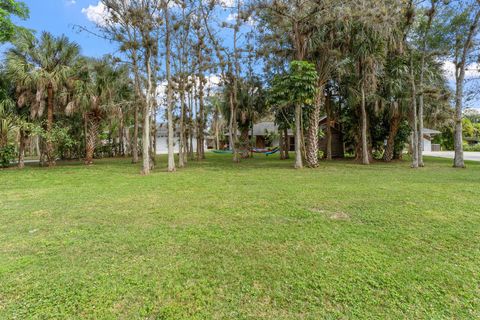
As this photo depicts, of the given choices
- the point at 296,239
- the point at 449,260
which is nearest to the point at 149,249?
the point at 296,239

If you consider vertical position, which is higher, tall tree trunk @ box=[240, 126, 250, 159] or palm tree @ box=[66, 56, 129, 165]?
palm tree @ box=[66, 56, 129, 165]

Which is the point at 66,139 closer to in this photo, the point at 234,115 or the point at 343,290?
the point at 234,115

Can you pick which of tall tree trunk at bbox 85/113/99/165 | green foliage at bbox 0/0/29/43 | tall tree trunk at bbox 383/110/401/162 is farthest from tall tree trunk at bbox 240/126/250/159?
green foliage at bbox 0/0/29/43

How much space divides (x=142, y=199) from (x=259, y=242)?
12.5 feet

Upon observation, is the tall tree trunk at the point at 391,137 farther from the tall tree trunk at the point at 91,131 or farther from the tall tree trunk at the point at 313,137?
the tall tree trunk at the point at 91,131

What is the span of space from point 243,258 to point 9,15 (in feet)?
53.5

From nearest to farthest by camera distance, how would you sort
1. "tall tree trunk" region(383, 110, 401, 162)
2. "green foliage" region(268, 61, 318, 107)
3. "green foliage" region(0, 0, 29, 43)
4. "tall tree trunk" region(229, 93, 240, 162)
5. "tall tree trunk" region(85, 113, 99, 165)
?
"green foliage" region(268, 61, 318, 107), "green foliage" region(0, 0, 29, 43), "tall tree trunk" region(85, 113, 99, 165), "tall tree trunk" region(383, 110, 401, 162), "tall tree trunk" region(229, 93, 240, 162)

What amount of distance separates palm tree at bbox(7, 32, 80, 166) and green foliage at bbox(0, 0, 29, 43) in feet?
→ 1.43

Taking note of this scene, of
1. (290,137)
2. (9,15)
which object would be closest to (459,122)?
(290,137)

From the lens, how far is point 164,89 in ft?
50.1

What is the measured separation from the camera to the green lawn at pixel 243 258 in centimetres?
228

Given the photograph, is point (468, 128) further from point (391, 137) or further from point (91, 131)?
point (91, 131)

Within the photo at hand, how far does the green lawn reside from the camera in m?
2.28

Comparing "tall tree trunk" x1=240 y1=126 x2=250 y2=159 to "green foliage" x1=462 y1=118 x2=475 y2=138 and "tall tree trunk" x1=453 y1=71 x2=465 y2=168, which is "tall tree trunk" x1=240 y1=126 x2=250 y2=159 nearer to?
"tall tree trunk" x1=453 y1=71 x2=465 y2=168
